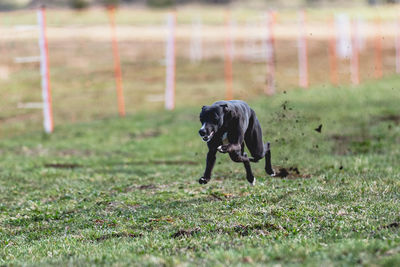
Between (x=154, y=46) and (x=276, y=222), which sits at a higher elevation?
(x=154, y=46)

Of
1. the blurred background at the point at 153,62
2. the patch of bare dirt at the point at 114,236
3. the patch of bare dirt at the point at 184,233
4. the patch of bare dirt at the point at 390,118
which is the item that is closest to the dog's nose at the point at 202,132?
the patch of bare dirt at the point at 184,233

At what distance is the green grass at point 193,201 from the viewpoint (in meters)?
6.82

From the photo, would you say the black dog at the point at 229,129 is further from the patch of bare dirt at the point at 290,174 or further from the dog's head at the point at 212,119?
the patch of bare dirt at the point at 290,174

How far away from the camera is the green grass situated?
6820 millimetres

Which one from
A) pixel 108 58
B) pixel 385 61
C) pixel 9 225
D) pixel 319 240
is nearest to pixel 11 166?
pixel 9 225

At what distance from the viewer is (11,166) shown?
48.4ft

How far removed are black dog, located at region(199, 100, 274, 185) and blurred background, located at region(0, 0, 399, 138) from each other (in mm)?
10393

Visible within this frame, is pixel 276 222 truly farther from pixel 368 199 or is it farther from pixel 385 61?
pixel 385 61

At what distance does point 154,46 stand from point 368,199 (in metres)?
45.3

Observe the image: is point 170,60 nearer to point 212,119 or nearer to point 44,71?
point 44,71

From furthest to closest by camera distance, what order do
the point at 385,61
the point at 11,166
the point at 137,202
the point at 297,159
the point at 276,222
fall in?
the point at 385,61 < the point at 11,166 < the point at 297,159 < the point at 137,202 < the point at 276,222

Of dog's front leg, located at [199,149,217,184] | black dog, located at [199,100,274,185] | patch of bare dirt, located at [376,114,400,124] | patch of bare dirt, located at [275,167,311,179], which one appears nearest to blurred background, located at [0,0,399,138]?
patch of bare dirt, located at [376,114,400,124]

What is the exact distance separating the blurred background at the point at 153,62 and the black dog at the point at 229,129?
409 inches

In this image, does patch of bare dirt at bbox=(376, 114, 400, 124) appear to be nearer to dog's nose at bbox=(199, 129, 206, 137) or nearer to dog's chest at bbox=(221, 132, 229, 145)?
dog's chest at bbox=(221, 132, 229, 145)
